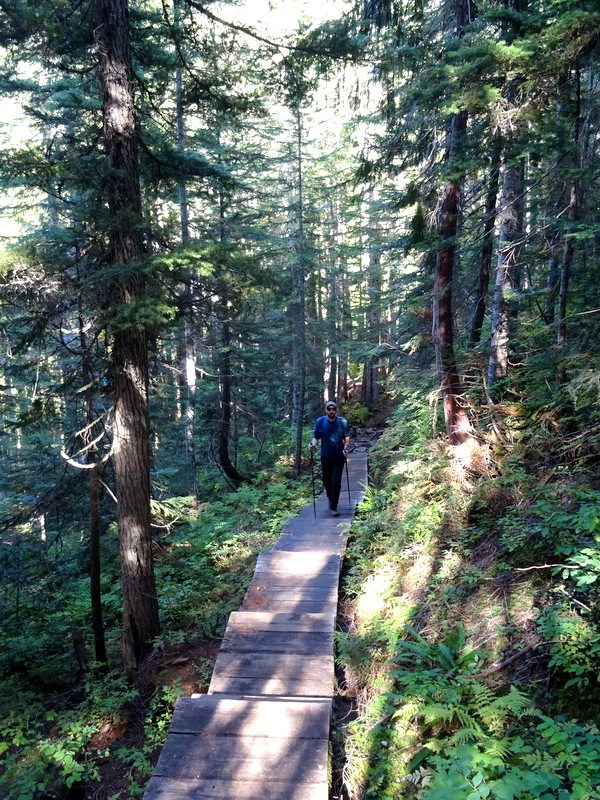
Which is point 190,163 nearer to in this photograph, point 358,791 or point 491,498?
point 491,498

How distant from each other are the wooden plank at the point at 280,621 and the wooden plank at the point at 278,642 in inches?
3.1

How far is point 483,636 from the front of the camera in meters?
4.23

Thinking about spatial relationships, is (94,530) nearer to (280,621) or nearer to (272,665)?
(280,621)

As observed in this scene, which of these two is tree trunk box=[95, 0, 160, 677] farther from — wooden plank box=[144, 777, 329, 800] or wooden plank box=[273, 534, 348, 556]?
wooden plank box=[144, 777, 329, 800]

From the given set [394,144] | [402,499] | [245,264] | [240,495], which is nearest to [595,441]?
[402,499]

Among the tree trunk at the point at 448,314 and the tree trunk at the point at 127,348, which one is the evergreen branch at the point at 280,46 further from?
the tree trunk at the point at 448,314

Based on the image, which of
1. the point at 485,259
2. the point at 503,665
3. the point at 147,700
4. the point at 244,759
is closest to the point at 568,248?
the point at 485,259

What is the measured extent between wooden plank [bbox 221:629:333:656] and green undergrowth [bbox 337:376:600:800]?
309mm

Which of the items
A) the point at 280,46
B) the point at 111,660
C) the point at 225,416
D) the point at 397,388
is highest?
the point at 280,46

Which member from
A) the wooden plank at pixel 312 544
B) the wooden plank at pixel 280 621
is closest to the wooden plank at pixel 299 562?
the wooden plank at pixel 312 544

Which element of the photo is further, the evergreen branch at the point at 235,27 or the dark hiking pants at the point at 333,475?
the dark hiking pants at the point at 333,475

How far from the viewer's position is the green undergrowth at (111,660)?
520cm

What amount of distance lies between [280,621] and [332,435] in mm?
Result: 3608

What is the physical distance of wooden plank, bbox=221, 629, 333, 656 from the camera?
5.36m
